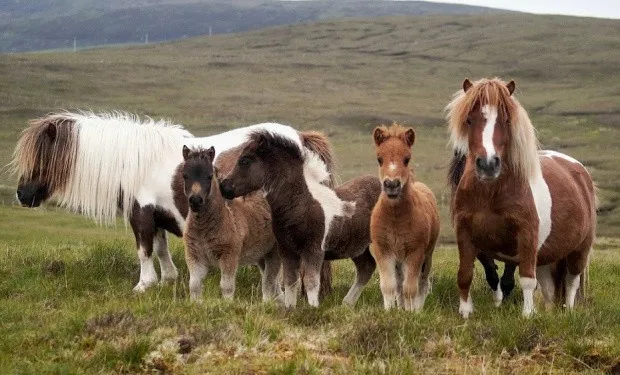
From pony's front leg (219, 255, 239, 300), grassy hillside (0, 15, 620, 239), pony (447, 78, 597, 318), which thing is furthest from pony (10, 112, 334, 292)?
grassy hillside (0, 15, 620, 239)

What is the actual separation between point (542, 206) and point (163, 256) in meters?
5.01

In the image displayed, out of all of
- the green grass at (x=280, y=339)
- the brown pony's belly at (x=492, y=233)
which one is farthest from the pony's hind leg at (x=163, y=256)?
the brown pony's belly at (x=492, y=233)

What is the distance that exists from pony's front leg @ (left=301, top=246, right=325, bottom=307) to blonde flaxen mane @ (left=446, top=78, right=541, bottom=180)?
2.06m

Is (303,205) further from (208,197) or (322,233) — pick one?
(208,197)

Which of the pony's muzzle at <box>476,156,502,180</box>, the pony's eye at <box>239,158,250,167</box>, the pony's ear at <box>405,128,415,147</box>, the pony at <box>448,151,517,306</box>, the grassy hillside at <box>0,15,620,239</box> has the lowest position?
the grassy hillside at <box>0,15,620,239</box>

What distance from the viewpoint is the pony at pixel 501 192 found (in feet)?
27.2

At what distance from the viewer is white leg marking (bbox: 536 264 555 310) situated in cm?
1017

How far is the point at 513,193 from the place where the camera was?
8.51m

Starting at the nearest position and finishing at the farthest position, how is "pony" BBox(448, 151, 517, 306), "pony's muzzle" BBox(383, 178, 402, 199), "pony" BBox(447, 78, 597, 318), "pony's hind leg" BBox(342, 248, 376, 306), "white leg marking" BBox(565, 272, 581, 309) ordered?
"pony" BBox(447, 78, 597, 318)
"pony's muzzle" BBox(383, 178, 402, 199)
"white leg marking" BBox(565, 272, 581, 309)
"pony's hind leg" BBox(342, 248, 376, 306)
"pony" BBox(448, 151, 517, 306)

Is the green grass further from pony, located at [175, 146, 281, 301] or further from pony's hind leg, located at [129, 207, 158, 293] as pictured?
pony's hind leg, located at [129, 207, 158, 293]

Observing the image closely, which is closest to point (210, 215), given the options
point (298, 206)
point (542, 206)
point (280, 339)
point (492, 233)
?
point (298, 206)

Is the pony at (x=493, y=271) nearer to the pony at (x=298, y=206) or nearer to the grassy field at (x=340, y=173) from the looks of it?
the grassy field at (x=340, y=173)

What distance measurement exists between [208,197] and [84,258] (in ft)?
10.8

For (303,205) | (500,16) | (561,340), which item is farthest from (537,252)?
(500,16)
